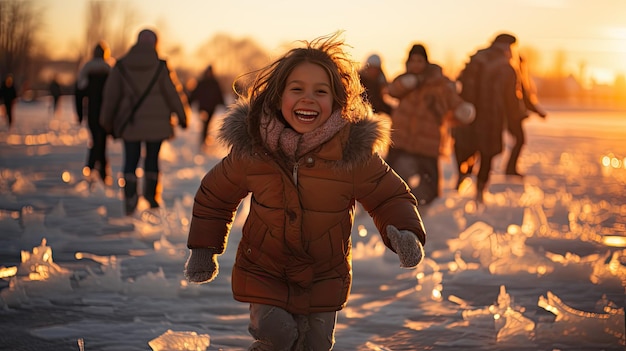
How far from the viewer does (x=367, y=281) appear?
23.1 ft

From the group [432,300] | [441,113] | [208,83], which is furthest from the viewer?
[208,83]

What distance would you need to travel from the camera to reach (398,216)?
A: 4078mm

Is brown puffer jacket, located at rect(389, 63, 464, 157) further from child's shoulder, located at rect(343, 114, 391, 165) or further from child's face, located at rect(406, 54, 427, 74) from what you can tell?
child's shoulder, located at rect(343, 114, 391, 165)

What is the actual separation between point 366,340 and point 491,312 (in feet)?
3.20

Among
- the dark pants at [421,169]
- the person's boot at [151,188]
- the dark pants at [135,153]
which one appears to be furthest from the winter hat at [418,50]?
the person's boot at [151,188]

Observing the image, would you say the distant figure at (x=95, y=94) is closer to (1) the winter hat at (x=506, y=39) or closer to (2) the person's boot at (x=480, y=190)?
(2) the person's boot at (x=480, y=190)

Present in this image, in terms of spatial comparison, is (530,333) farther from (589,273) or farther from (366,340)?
(589,273)

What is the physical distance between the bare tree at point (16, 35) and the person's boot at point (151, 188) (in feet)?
237

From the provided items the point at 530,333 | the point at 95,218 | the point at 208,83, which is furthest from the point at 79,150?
the point at 530,333

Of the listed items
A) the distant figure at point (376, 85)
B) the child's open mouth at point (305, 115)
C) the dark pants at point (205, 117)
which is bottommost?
the child's open mouth at point (305, 115)

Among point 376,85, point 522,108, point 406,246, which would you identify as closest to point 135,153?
point 376,85

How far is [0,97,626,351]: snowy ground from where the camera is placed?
5352 millimetres

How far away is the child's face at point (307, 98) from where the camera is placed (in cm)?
409

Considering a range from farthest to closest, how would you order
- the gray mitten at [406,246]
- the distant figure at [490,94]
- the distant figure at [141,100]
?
the distant figure at [490,94], the distant figure at [141,100], the gray mitten at [406,246]
